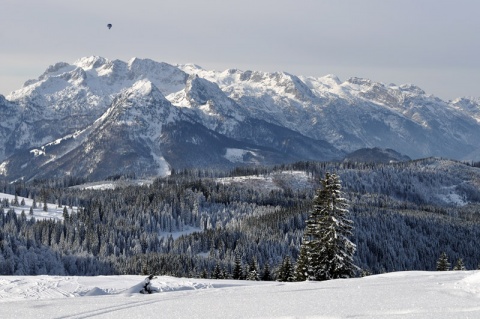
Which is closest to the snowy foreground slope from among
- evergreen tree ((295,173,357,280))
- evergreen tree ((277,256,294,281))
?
evergreen tree ((295,173,357,280))

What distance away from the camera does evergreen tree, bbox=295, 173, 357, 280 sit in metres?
44.0

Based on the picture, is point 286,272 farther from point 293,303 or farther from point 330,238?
point 293,303

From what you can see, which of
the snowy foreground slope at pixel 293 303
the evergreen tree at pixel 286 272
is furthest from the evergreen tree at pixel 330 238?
the snowy foreground slope at pixel 293 303

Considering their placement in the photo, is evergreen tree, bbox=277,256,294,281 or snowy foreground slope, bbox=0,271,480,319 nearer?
snowy foreground slope, bbox=0,271,480,319

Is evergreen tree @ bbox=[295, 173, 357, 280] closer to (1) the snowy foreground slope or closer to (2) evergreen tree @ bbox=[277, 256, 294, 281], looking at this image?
(2) evergreen tree @ bbox=[277, 256, 294, 281]

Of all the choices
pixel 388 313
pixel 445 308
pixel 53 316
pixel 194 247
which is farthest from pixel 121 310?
pixel 194 247

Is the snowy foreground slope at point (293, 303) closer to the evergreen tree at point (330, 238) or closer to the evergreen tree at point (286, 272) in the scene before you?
the evergreen tree at point (330, 238)

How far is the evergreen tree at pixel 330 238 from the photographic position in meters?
44.0

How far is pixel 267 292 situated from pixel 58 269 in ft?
461

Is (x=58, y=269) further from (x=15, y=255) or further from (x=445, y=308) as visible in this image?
(x=445, y=308)

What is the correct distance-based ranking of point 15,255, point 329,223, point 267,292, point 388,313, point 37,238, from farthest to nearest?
point 37,238
point 15,255
point 329,223
point 267,292
point 388,313

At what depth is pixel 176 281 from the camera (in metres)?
31.0

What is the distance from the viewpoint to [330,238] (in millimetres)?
44094

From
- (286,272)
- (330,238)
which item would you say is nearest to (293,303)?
(330,238)
